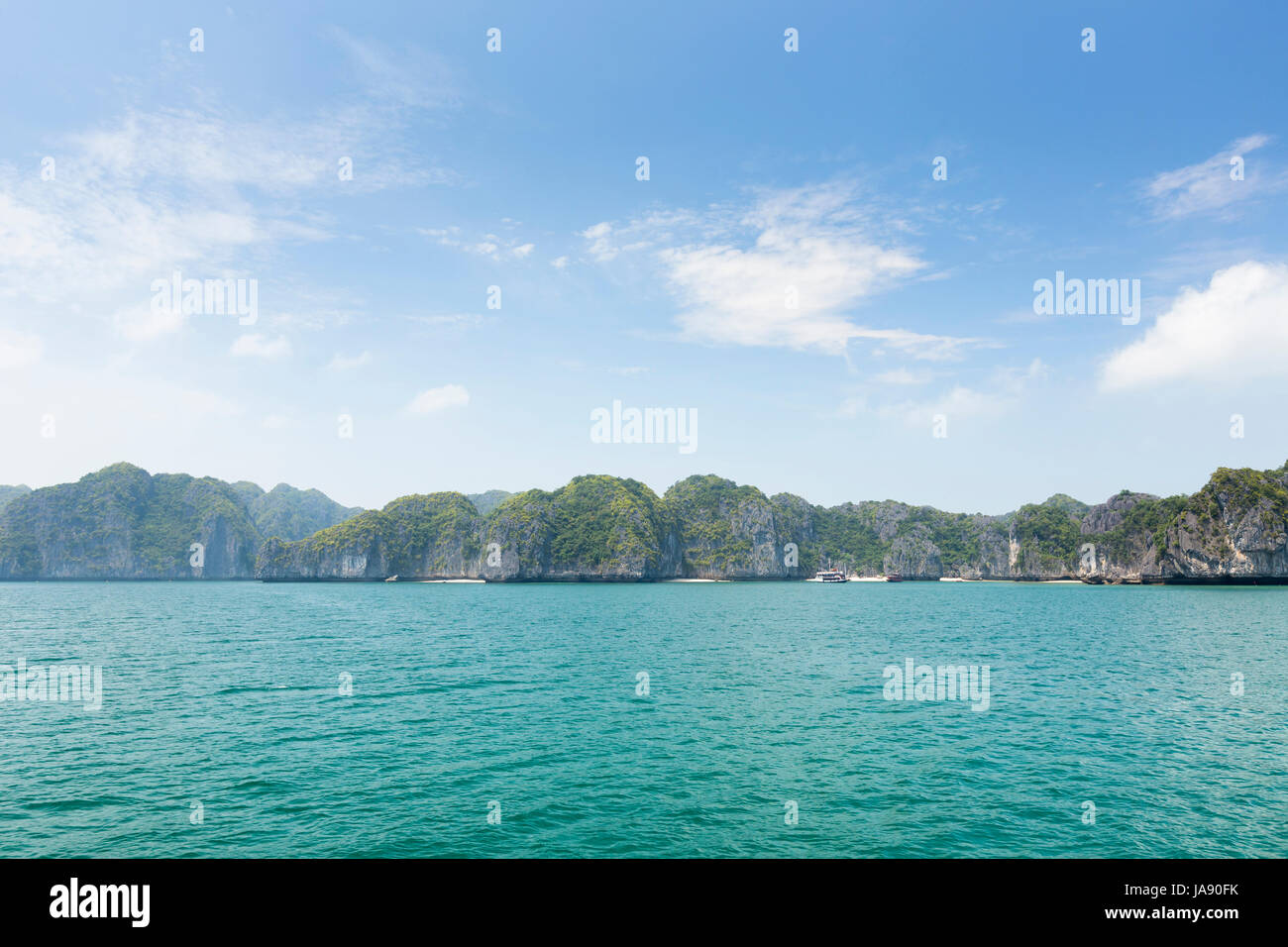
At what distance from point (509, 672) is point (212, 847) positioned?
3165cm

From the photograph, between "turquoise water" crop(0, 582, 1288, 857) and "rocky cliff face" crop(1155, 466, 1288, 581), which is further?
"rocky cliff face" crop(1155, 466, 1288, 581)

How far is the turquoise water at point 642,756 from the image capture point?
21156mm

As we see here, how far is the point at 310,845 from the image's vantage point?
2009 centimetres

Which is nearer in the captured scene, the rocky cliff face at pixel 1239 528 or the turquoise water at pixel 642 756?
the turquoise water at pixel 642 756

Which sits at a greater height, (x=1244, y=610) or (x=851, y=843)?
(x=851, y=843)

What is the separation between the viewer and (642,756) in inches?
1168

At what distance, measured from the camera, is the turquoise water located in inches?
833

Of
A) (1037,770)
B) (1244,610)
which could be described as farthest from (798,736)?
(1244,610)

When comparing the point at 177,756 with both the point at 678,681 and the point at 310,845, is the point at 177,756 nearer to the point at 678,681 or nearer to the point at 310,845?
the point at 310,845

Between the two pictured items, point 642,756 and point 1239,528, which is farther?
point 1239,528
